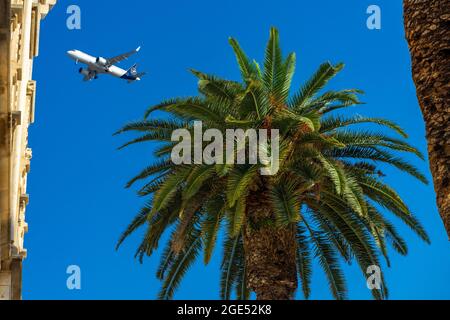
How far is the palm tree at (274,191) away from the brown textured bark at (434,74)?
923 centimetres

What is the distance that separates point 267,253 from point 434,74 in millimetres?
11791

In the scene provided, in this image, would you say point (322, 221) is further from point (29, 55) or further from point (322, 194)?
point (29, 55)

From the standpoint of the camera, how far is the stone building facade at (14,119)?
1920 cm

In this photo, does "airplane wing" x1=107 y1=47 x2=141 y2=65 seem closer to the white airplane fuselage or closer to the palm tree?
the white airplane fuselage

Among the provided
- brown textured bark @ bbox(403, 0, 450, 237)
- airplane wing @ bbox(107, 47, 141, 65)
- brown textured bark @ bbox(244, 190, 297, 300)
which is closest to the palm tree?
brown textured bark @ bbox(244, 190, 297, 300)

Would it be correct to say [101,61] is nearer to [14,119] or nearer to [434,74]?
[14,119]

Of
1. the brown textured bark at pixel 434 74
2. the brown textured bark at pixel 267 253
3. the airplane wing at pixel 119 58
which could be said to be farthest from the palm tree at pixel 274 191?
the airplane wing at pixel 119 58

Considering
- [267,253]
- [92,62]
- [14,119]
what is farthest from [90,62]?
[267,253]

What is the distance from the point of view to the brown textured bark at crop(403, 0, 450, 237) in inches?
376

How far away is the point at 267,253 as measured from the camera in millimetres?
21172

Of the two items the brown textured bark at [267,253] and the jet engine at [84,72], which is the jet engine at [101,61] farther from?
the brown textured bark at [267,253]

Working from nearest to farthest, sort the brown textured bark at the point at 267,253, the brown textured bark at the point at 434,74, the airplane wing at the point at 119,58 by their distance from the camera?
the brown textured bark at the point at 434,74
the brown textured bark at the point at 267,253
the airplane wing at the point at 119,58

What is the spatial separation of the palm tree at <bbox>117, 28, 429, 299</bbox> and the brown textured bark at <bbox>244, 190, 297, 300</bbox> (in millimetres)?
26

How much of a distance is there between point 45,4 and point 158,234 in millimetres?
11566
